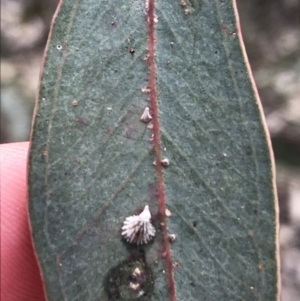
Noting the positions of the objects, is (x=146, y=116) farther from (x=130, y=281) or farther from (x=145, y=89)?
(x=130, y=281)

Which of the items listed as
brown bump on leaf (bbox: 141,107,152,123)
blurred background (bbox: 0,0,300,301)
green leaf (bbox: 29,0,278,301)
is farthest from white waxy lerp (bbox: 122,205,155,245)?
blurred background (bbox: 0,0,300,301)

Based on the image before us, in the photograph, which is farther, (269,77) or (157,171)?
(269,77)

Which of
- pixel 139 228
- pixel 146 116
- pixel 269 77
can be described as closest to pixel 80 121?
pixel 146 116

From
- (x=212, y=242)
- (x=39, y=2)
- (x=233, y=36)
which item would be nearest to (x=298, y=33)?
(x=39, y=2)

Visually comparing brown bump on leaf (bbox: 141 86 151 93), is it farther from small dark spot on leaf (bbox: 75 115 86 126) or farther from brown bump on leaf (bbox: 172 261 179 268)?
brown bump on leaf (bbox: 172 261 179 268)

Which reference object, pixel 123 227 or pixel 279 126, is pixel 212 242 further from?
pixel 279 126

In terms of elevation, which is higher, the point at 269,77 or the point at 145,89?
the point at 269,77
